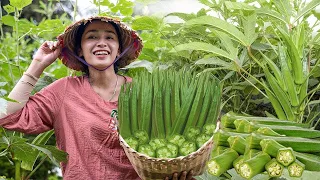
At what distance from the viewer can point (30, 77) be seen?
1.97m

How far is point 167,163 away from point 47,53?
2.75 ft

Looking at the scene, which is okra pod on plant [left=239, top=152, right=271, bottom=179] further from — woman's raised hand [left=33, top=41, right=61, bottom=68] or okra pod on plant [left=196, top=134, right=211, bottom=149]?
woman's raised hand [left=33, top=41, right=61, bottom=68]

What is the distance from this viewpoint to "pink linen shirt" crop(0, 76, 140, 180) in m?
1.91

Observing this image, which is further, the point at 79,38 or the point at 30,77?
the point at 79,38

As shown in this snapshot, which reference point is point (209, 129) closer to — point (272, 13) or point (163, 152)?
point (163, 152)

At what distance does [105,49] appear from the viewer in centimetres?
198

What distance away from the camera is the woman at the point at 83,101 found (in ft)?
6.27

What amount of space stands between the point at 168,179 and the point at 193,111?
214mm

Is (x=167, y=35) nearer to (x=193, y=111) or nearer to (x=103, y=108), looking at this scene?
(x=103, y=108)

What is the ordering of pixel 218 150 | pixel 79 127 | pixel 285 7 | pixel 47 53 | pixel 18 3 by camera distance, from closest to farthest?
pixel 218 150, pixel 285 7, pixel 79 127, pixel 47 53, pixel 18 3

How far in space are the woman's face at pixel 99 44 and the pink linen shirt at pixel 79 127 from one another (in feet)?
0.43

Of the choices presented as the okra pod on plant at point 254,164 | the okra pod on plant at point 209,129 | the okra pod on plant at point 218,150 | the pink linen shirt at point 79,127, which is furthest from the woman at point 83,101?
the okra pod on plant at point 254,164

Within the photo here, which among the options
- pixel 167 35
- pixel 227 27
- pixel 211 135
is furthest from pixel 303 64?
pixel 167 35

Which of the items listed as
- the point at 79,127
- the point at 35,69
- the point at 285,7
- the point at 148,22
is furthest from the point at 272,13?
the point at 35,69
